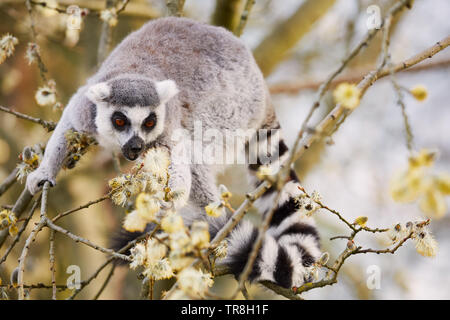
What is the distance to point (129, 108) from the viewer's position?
11.3 feet

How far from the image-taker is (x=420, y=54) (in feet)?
6.87

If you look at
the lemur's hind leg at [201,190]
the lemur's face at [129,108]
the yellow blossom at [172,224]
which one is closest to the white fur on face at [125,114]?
the lemur's face at [129,108]

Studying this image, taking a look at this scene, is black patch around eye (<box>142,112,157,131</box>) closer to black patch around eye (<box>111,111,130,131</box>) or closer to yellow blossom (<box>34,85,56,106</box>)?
black patch around eye (<box>111,111,130,131</box>)

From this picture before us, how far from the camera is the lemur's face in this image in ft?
11.1

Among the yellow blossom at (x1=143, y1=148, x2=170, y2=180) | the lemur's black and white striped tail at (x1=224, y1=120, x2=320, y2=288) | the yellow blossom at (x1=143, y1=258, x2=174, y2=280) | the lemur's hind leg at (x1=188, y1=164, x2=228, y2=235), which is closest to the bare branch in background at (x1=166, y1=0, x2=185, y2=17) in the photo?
the lemur's hind leg at (x1=188, y1=164, x2=228, y2=235)

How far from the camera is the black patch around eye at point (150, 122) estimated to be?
346cm

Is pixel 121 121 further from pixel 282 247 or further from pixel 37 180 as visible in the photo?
pixel 282 247

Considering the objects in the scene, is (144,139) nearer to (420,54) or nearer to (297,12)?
(420,54)

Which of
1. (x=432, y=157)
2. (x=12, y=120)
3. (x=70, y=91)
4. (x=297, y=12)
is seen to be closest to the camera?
(x=432, y=157)

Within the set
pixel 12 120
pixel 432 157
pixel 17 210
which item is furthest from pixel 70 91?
pixel 432 157

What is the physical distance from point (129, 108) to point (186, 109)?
0.64m
